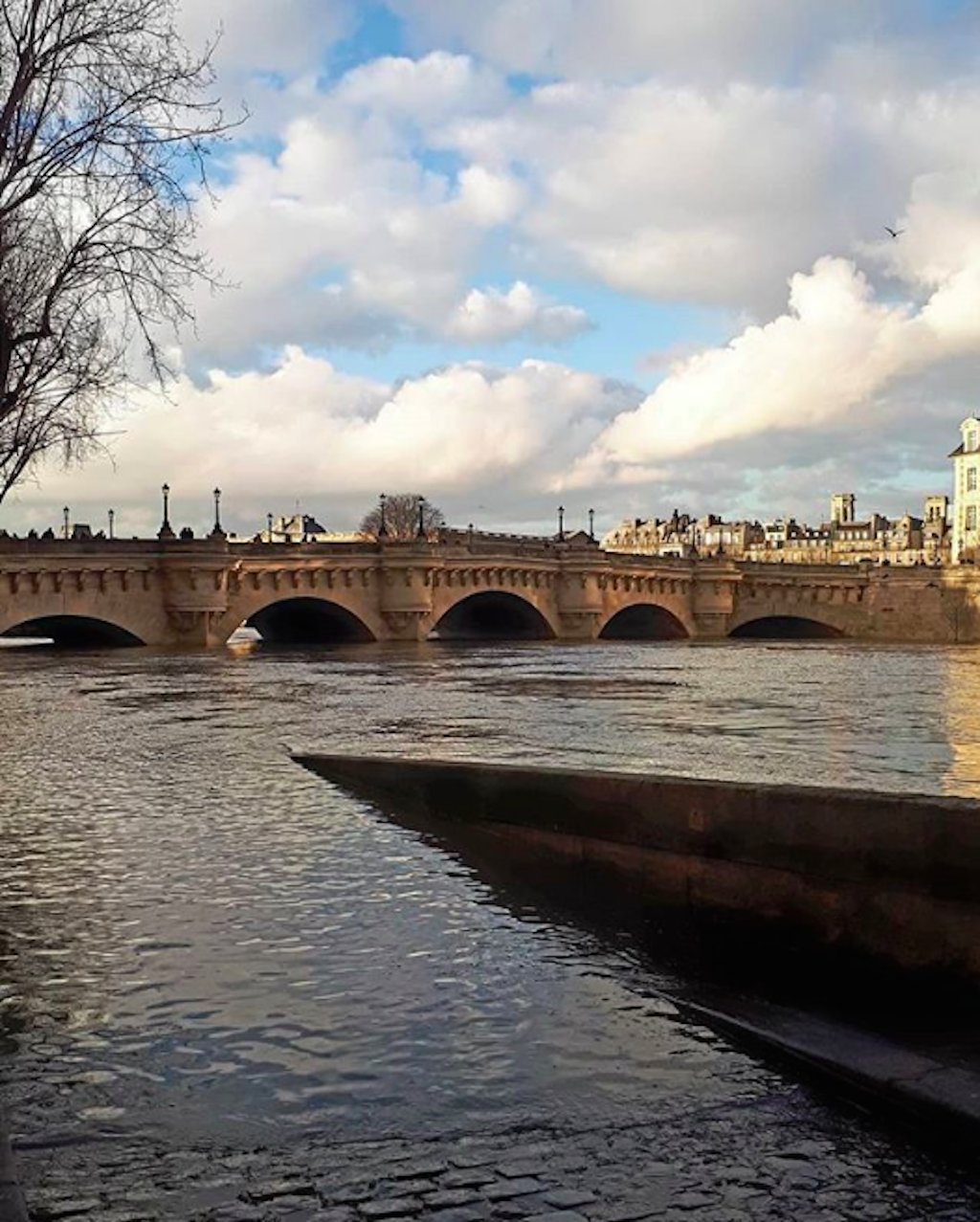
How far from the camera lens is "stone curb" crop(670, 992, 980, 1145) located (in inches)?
255

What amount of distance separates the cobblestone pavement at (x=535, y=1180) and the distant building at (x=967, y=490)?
112071 mm

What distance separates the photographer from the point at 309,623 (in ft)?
224

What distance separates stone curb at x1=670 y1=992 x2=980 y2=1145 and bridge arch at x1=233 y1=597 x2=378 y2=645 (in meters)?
48.7

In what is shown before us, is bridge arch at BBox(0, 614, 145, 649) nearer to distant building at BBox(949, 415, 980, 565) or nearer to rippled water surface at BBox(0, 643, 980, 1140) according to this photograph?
rippled water surface at BBox(0, 643, 980, 1140)

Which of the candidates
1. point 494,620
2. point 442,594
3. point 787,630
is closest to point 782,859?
point 442,594

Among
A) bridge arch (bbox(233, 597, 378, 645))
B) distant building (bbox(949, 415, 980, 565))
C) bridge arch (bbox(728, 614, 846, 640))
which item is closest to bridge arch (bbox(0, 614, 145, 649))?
bridge arch (bbox(233, 597, 378, 645))

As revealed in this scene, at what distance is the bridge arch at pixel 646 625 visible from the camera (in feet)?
250

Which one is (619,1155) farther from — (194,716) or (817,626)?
(817,626)

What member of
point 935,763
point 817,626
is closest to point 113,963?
point 935,763

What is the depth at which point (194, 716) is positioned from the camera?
2483 cm

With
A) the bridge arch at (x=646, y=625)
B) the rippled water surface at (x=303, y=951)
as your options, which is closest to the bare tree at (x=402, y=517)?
the bridge arch at (x=646, y=625)

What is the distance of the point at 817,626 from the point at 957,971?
3222 inches

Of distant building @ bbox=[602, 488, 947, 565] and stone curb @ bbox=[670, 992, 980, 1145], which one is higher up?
distant building @ bbox=[602, 488, 947, 565]

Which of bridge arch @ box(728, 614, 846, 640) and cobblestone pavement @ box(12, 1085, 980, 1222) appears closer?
cobblestone pavement @ box(12, 1085, 980, 1222)
